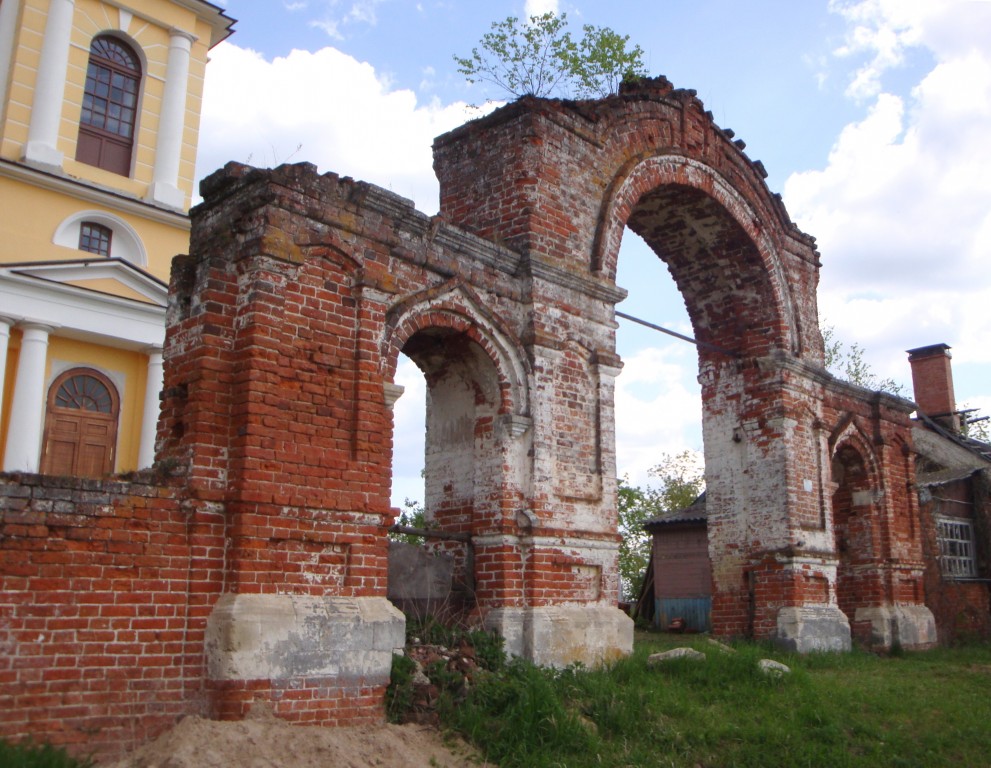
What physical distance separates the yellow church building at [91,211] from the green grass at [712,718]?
11129mm

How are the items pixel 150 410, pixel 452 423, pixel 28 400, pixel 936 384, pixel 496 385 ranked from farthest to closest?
pixel 936 384 < pixel 150 410 < pixel 28 400 < pixel 452 423 < pixel 496 385

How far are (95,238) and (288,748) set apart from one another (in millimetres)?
15538

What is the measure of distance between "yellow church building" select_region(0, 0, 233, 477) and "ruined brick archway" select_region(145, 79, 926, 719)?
29.8 ft

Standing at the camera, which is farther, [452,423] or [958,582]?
[958,582]

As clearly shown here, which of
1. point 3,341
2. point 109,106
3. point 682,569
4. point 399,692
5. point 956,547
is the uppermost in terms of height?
point 109,106

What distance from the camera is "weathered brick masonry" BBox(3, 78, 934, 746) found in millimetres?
6062

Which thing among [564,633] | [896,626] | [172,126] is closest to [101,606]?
[564,633]

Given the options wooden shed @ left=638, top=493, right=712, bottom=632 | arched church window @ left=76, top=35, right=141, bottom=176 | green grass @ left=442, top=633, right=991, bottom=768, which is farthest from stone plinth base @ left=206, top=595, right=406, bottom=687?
arched church window @ left=76, top=35, right=141, bottom=176

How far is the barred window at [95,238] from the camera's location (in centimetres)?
1845

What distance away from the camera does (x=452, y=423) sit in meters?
9.29

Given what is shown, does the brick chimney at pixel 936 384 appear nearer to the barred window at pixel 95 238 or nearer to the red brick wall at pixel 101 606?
the barred window at pixel 95 238

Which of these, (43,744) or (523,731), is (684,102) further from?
(43,744)

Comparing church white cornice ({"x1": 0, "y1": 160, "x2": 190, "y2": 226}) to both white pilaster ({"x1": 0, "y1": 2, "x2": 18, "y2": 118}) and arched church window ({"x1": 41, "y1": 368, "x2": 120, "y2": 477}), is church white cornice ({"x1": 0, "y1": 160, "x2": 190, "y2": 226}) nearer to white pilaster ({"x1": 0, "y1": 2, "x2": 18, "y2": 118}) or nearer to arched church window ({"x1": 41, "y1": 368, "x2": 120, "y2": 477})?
white pilaster ({"x1": 0, "y1": 2, "x2": 18, "y2": 118})

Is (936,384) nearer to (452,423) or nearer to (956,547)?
(956,547)
